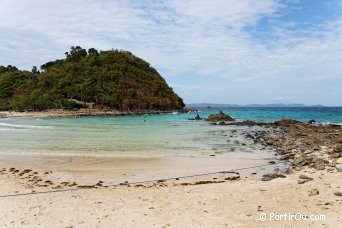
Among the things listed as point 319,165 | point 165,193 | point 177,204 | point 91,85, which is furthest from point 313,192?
point 91,85

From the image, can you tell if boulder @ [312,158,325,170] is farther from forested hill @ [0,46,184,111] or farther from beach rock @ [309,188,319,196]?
forested hill @ [0,46,184,111]

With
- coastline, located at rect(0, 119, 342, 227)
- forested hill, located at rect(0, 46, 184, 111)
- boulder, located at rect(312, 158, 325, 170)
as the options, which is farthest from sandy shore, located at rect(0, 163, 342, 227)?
forested hill, located at rect(0, 46, 184, 111)

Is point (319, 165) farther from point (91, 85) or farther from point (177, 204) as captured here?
point (91, 85)

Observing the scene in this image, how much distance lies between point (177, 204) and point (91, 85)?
10090cm

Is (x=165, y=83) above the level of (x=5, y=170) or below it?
above

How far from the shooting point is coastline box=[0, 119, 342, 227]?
7.68 meters

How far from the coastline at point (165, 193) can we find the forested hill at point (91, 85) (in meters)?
82.9

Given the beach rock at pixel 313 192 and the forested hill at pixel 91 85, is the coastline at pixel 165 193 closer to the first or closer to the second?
the beach rock at pixel 313 192

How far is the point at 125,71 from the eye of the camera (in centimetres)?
11850

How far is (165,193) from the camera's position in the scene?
1008cm

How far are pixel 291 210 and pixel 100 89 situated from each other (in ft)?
327

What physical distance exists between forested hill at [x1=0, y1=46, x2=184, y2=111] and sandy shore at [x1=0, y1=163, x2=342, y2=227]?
284 ft

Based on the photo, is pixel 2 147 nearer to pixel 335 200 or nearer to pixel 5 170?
pixel 5 170

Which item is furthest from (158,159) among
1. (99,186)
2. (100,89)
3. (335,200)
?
(100,89)
